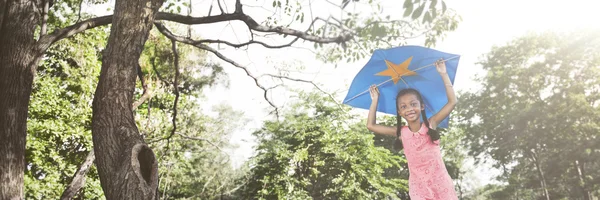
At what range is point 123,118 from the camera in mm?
2785

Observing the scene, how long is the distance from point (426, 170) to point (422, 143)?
9.3 inches

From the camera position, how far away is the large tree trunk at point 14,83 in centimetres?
301

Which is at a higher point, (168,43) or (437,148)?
(168,43)

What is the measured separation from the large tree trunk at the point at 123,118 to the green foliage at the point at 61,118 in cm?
1076

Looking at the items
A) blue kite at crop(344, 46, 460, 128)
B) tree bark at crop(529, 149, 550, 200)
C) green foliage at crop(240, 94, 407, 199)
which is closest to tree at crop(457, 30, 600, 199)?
tree bark at crop(529, 149, 550, 200)

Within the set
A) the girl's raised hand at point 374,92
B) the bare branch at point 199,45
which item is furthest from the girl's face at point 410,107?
the bare branch at point 199,45

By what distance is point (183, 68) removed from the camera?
1073 cm

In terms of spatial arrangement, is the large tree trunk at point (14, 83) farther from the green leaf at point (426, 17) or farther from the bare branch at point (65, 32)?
the green leaf at point (426, 17)

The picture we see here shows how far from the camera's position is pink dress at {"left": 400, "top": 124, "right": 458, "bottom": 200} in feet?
9.11

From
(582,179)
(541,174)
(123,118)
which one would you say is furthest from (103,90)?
(541,174)

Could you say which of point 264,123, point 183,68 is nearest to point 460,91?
point 264,123

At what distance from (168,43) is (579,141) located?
21773mm

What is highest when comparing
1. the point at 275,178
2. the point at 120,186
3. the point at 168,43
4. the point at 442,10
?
the point at 168,43

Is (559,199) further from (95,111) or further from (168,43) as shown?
(95,111)
